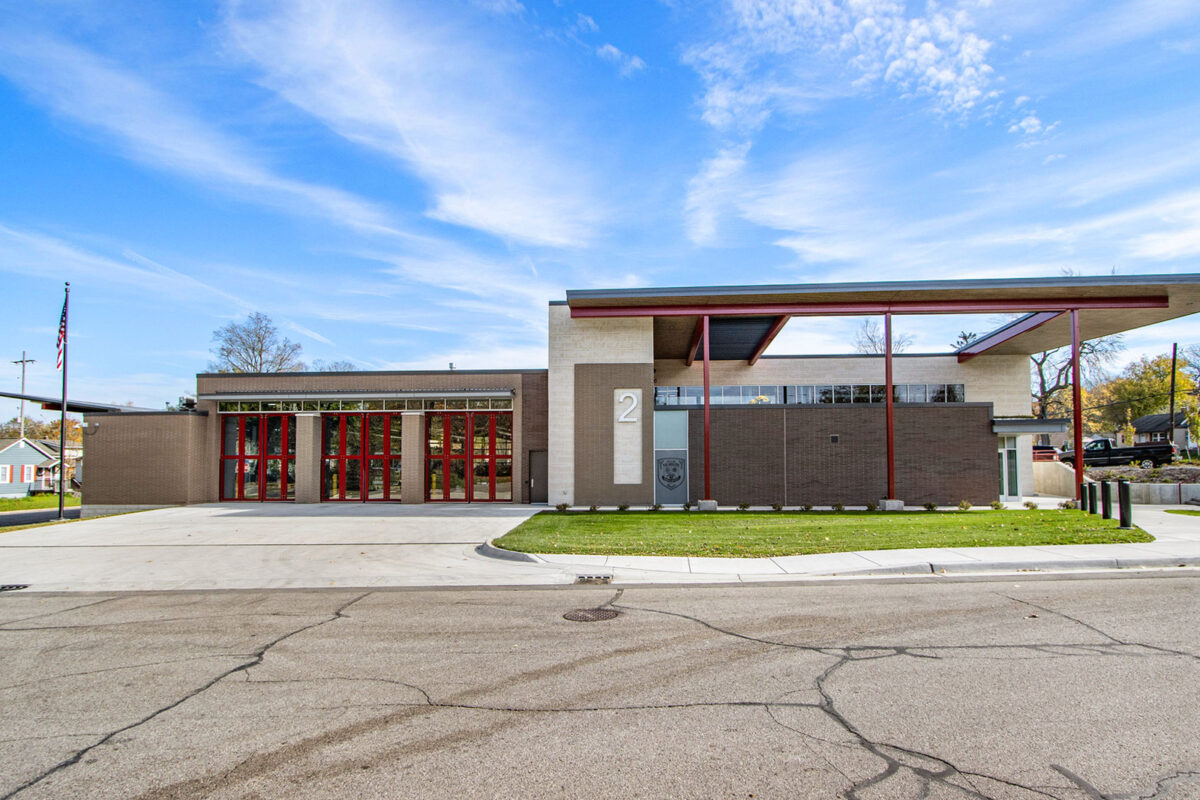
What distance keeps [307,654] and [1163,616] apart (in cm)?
986

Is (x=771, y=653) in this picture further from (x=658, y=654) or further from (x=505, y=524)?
(x=505, y=524)

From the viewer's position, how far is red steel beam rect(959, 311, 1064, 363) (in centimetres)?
2731

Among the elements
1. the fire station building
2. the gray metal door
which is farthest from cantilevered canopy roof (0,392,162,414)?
the gray metal door

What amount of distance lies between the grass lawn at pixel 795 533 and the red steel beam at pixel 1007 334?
1005 cm

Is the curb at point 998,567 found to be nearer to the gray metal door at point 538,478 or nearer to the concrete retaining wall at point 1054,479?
the gray metal door at point 538,478

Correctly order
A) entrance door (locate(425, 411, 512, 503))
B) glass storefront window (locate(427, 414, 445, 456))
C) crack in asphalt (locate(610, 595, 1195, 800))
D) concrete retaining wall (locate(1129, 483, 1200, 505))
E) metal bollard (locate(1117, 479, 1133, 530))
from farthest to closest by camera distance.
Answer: glass storefront window (locate(427, 414, 445, 456)) → entrance door (locate(425, 411, 512, 503)) → concrete retaining wall (locate(1129, 483, 1200, 505)) → metal bollard (locate(1117, 479, 1133, 530)) → crack in asphalt (locate(610, 595, 1195, 800))

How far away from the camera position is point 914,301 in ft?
83.7

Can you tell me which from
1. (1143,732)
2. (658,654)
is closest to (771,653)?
(658,654)

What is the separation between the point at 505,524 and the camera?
20.7 metres

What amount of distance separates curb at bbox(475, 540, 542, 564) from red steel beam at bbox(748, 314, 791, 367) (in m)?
15.6

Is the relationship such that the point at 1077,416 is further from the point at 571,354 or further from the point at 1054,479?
the point at 571,354

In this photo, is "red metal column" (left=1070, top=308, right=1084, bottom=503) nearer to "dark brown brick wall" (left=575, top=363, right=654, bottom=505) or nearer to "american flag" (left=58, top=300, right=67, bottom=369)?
"dark brown brick wall" (left=575, top=363, right=654, bottom=505)

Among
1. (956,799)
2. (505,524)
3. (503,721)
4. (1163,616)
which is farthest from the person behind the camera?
(505,524)

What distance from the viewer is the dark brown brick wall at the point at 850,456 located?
26.7 metres
